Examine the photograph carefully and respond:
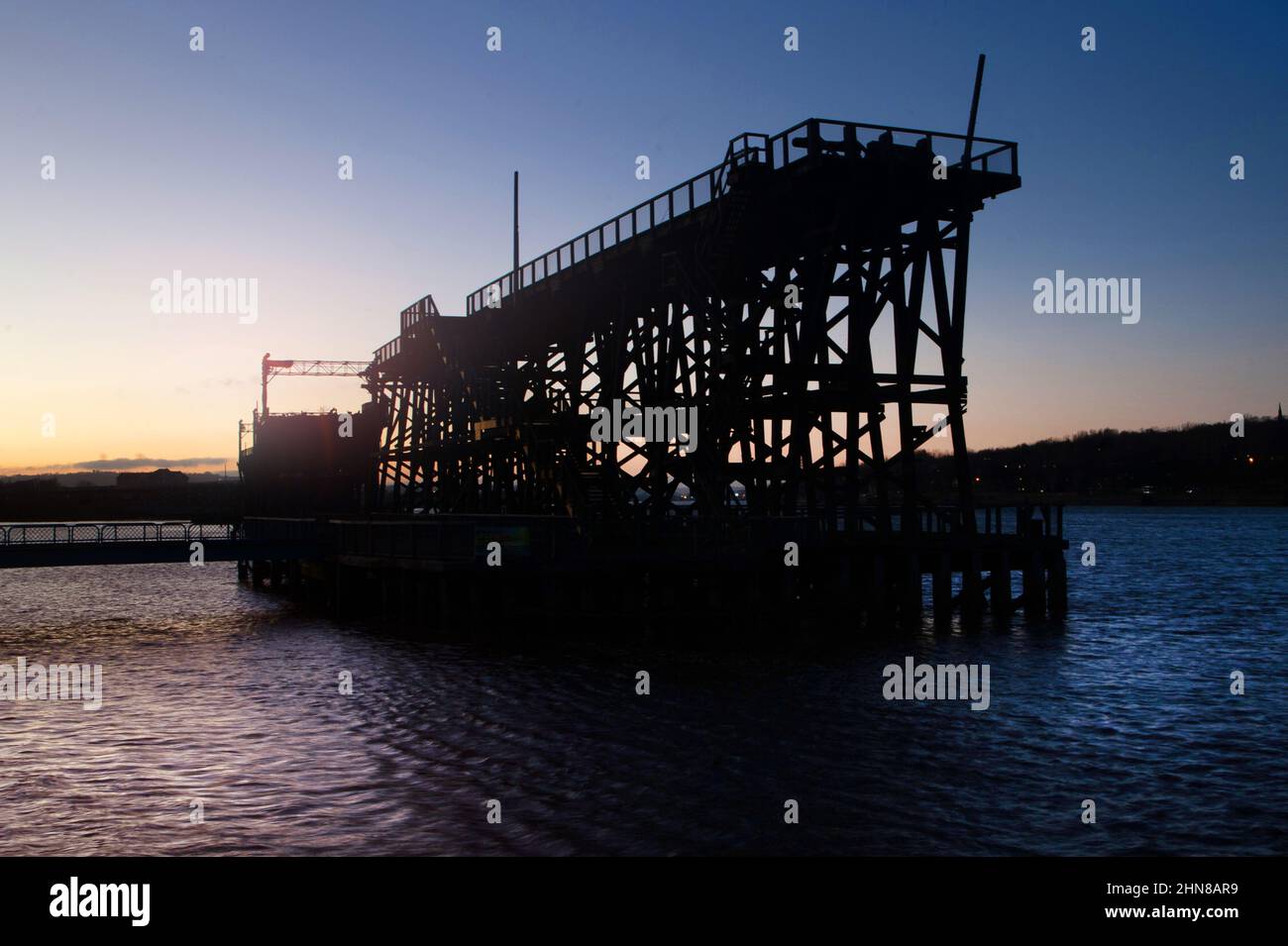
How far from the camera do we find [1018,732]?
62.5ft

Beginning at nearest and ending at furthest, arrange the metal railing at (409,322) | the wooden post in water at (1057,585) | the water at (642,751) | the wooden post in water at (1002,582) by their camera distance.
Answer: the water at (642,751) < the wooden post in water at (1002,582) < the wooden post in water at (1057,585) < the metal railing at (409,322)

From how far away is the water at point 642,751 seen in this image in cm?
1329


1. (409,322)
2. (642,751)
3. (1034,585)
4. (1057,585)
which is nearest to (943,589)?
(1034,585)

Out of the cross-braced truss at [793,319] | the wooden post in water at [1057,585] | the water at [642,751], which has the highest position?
the cross-braced truss at [793,319]

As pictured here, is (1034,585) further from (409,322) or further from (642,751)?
(409,322)

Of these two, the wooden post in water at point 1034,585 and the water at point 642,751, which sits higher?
the wooden post in water at point 1034,585

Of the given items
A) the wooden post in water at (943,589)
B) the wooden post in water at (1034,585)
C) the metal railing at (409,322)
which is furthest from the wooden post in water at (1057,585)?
the metal railing at (409,322)

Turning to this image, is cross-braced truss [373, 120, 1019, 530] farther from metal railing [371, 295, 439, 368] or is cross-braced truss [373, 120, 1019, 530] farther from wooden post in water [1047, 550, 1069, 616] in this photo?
metal railing [371, 295, 439, 368]

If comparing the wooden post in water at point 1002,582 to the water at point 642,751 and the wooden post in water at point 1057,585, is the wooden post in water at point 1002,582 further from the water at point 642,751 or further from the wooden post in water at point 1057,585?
the water at point 642,751

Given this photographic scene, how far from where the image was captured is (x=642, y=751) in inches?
686

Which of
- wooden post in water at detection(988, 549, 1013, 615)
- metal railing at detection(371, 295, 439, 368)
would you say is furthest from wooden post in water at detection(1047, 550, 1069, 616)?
A: metal railing at detection(371, 295, 439, 368)

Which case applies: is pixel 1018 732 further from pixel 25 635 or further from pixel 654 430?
pixel 25 635
